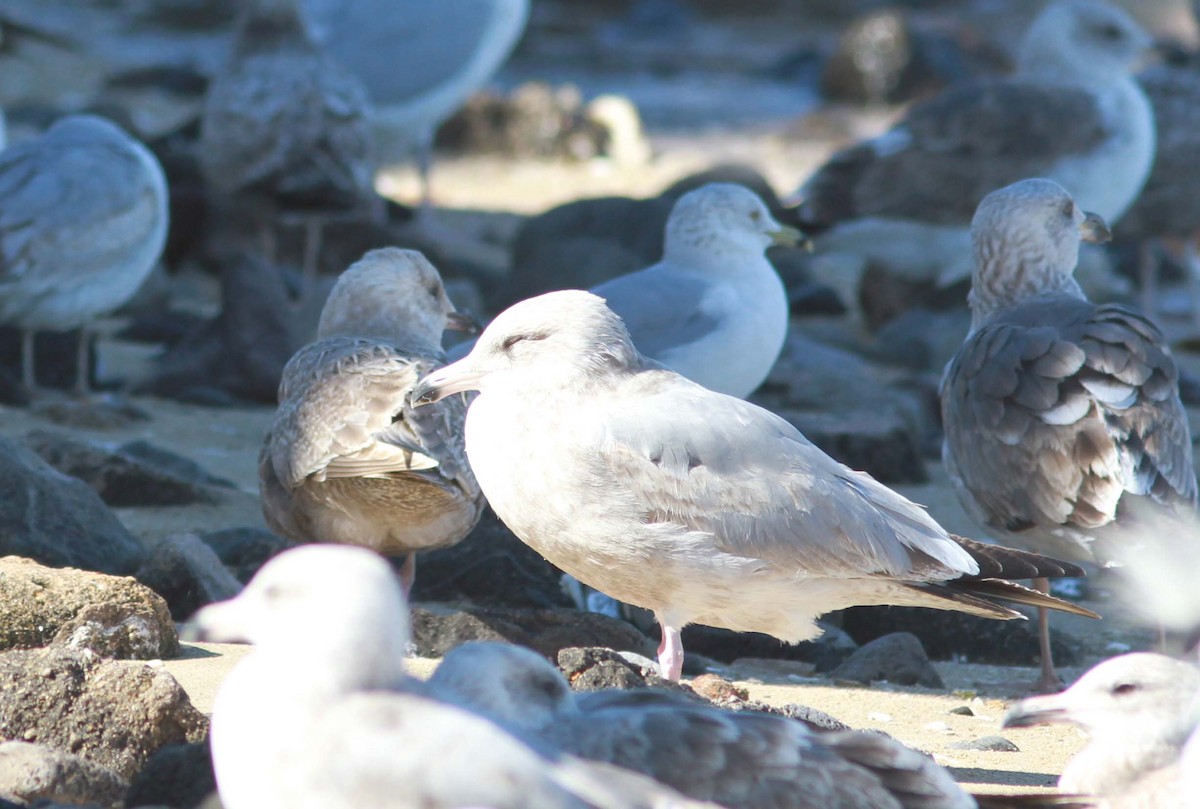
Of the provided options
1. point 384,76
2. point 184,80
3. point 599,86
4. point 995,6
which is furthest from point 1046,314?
point 995,6

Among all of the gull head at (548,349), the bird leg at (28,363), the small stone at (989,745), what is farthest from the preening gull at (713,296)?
the bird leg at (28,363)

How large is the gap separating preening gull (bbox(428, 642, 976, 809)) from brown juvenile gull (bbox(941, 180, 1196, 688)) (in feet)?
7.54

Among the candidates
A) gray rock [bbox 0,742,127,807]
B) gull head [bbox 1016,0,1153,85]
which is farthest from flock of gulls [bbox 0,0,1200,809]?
gray rock [bbox 0,742,127,807]

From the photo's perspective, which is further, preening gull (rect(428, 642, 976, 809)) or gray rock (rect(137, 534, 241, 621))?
gray rock (rect(137, 534, 241, 621))

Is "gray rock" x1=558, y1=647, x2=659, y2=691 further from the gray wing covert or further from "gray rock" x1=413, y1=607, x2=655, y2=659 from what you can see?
the gray wing covert

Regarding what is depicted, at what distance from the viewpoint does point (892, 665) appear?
18.2 ft

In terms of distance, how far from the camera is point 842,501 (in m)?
4.74

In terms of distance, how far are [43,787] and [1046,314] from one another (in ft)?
13.3

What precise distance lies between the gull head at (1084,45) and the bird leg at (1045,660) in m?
6.20

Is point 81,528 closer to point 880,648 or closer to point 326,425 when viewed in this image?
point 326,425

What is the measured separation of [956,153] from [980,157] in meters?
0.17

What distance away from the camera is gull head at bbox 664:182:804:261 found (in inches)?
298

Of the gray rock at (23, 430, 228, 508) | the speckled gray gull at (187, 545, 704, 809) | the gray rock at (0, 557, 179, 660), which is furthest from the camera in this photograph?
the gray rock at (23, 430, 228, 508)

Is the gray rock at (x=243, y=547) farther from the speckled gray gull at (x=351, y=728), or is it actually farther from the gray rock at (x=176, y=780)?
the speckled gray gull at (x=351, y=728)
